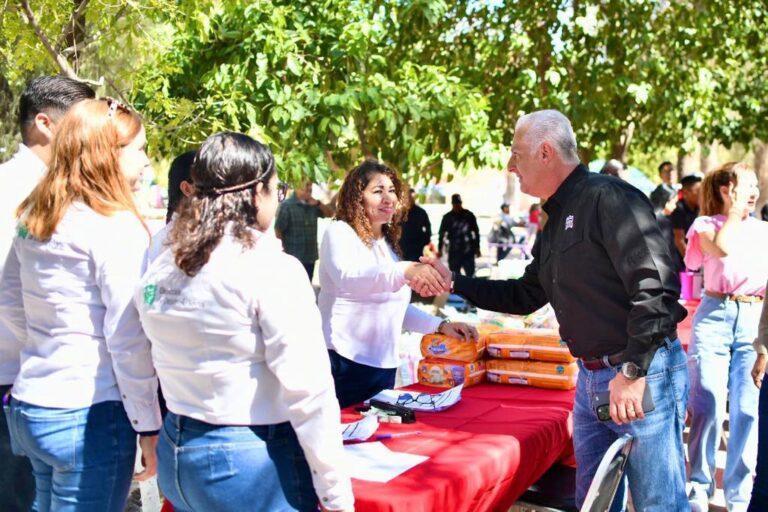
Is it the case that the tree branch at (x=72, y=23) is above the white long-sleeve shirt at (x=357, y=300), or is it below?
above

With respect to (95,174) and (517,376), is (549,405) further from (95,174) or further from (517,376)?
(95,174)

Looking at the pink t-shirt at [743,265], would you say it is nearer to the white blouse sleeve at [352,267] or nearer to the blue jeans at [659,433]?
the blue jeans at [659,433]

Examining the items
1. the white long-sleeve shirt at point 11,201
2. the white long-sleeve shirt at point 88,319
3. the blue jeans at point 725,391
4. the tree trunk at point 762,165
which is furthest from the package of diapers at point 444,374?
the tree trunk at point 762,165

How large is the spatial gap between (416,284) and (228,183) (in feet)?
5.12

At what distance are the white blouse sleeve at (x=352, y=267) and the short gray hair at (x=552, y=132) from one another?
870mm

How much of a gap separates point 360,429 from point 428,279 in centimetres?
85

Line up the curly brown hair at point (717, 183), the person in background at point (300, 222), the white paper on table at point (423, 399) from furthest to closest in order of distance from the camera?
the person in background at point (300, 222) < the curly brown hair at point (717, 183) < the white paper on table at point (423, 399)

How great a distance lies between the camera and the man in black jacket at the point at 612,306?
7.93 feet

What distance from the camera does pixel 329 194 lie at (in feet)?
43.8

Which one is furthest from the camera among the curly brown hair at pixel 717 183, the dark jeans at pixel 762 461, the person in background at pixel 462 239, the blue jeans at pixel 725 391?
the person in background at pixel 462 239

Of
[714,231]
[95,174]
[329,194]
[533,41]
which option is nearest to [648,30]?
[533,41]

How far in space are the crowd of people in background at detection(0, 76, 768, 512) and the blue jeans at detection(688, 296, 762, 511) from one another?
3.28 feet

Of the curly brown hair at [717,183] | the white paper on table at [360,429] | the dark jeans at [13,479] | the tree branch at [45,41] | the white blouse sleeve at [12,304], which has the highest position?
the tree branch at [45,41]

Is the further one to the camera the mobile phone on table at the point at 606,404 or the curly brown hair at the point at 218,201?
the mobile phone on table at the point at 606,404
